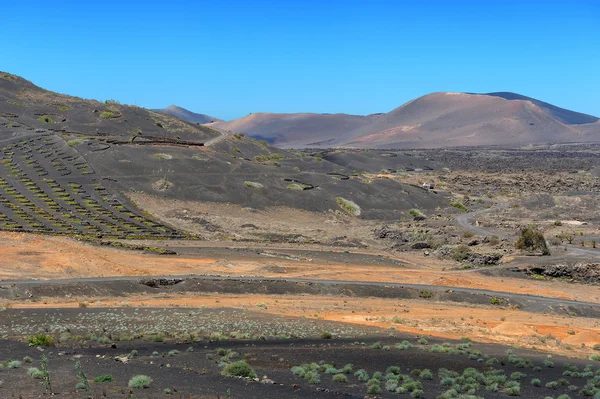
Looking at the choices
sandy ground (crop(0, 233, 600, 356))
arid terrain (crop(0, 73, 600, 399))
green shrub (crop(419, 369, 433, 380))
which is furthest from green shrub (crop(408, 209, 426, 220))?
green shrub (crop(419, 369, 433, 380))

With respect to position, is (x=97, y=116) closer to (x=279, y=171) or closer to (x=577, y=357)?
(x=279, y=171)

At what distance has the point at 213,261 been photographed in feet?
189

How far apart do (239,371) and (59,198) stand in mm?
65393

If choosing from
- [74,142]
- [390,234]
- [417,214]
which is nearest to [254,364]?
[390,234]

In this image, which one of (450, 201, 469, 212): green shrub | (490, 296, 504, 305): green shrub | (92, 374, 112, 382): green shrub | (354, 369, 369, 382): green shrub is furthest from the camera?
(450, 201, 469, 212): green shrub

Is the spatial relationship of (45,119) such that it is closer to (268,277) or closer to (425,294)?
(268,277)

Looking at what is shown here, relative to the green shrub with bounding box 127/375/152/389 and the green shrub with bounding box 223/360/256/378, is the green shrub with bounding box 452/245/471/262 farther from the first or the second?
the green shrub with bounding box 127/375/152/389

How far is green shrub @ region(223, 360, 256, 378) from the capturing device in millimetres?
22000

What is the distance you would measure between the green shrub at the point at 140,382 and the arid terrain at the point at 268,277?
9cm

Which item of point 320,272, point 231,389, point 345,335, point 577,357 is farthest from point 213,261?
point 231,389

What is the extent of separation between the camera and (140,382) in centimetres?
1983

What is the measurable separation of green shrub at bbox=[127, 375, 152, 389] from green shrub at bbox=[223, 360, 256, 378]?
9.29 feet

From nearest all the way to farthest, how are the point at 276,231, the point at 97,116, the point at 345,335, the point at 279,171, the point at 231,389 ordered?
the point at 231,389 → the point at 345,335 → the point at 276,231 → the point at 279,171 → the point at 97,116

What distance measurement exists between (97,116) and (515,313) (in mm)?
109048
